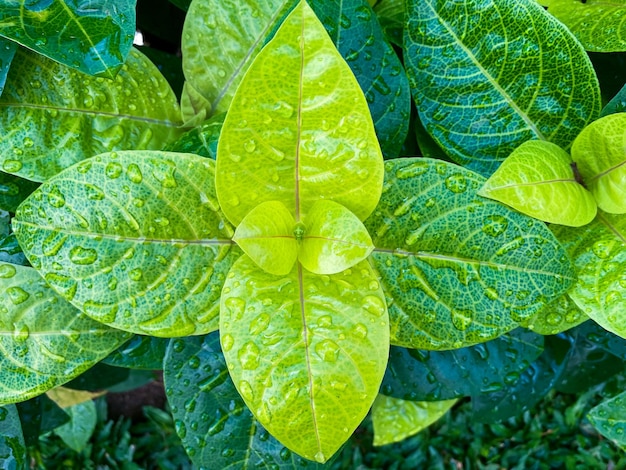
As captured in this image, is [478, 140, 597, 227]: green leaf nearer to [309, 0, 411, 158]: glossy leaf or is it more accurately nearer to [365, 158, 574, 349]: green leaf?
→ [365, 158, 574, 349]: green leaf

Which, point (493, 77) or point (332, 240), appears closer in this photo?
point (332, 240)

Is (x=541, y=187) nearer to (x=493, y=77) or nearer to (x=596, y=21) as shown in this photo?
(x=493, y=77)

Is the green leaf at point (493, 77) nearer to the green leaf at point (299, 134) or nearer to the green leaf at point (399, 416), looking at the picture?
the green leaf at point (299, 134)

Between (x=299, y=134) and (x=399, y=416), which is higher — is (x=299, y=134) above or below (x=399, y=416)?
above

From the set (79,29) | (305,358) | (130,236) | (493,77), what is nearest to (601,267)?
(493,77)

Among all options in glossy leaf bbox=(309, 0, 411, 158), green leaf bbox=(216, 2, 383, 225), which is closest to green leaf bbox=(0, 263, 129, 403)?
green leaf bbox=(216, 2, 383, 225)

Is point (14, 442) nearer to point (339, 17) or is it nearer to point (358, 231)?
point (358, 231)
